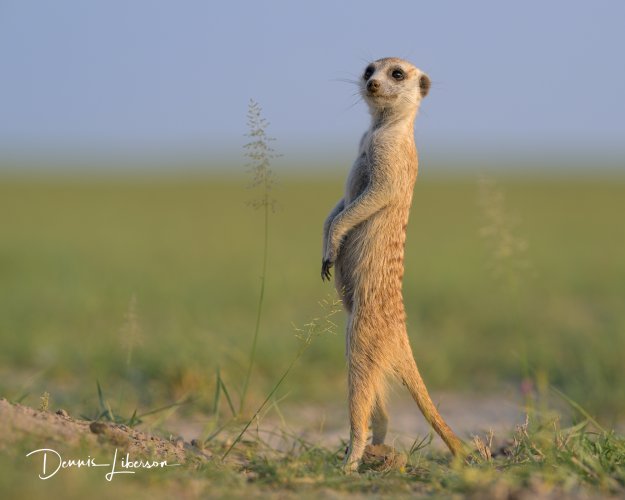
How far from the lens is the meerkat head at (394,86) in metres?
4.43

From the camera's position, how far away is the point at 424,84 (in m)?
4.67

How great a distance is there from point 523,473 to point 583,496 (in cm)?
35

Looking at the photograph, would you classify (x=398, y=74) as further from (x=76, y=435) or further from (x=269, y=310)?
(x=269, y=310)

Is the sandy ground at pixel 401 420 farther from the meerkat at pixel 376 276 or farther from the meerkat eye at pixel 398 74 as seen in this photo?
the meerkat eye at pixel 398 74

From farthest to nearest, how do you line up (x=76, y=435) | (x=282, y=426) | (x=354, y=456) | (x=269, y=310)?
(x=269, y=310) < (x=282, y=426) < (x=354, y=456) < (x=76, y=435)

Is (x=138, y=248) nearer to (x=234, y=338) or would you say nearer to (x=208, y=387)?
(x=234, y=338)

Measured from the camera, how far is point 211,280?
12555 mm

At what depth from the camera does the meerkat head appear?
443cm

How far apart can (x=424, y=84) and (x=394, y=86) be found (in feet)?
0.93

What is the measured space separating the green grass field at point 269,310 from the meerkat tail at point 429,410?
22.2 inches

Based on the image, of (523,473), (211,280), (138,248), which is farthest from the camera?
(138,248)

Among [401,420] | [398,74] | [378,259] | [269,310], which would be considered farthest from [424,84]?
[269,310]

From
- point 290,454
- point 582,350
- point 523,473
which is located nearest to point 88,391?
point 290,454

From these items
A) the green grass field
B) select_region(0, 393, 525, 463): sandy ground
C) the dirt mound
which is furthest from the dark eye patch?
the dirt mound
